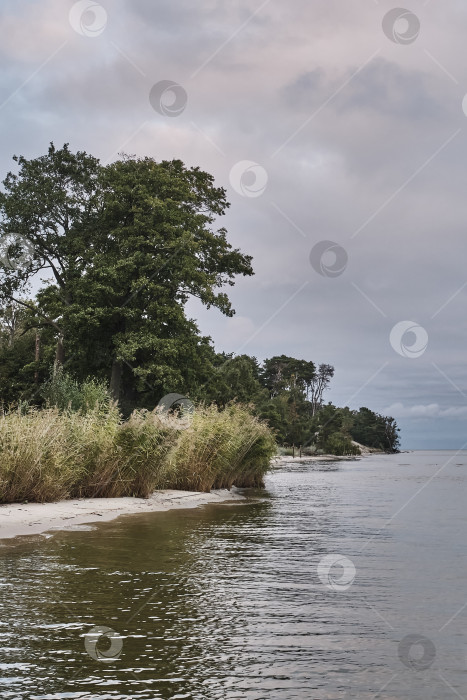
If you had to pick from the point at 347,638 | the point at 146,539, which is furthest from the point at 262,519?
the point at 347,638

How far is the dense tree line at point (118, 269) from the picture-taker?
4059 centimetres

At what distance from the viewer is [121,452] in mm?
19078

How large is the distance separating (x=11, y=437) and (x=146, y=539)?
15.9ft

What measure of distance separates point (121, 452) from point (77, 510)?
3170mm

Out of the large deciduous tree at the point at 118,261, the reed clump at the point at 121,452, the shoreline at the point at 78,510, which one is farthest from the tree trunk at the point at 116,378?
the shoreline at the point at 78,510

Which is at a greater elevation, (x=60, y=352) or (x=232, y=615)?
(x=60, y=352)

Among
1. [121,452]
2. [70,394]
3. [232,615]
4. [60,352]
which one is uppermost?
[60,352]

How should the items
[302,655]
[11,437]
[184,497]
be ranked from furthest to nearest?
[184,497] < [11,437] < [302,655]

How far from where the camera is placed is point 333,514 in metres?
18.4

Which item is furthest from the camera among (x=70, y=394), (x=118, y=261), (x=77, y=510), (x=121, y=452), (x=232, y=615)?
(x=118, y=261)

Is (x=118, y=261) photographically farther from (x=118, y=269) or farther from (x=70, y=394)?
(x=70, y=394)

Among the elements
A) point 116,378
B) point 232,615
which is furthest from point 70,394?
point 232,615

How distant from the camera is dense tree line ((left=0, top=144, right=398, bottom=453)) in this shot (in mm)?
40594

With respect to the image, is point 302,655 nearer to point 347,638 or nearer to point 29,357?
point 347,638
